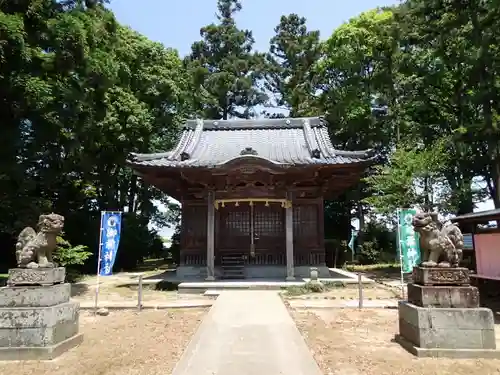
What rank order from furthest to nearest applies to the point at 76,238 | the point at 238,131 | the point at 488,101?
the point at 76,238, the point at 238,131, the point at 488,101

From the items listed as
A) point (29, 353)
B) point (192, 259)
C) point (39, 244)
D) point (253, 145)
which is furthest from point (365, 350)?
point (253, 145)

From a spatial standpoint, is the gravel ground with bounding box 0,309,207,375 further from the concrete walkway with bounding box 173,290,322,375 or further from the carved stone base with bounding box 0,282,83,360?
the concrete walkway with bounding box 173,290,322,375

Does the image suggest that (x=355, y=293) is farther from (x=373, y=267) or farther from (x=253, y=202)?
(x=373, y=267)

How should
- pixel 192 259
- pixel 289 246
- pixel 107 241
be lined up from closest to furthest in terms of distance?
pixel 107 241, pixel 289 246, pixel 192 259

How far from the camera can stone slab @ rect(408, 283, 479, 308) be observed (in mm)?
5625

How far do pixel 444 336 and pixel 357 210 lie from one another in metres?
23.6

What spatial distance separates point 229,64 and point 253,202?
25455 mm

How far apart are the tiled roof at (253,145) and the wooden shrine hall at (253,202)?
49 mm

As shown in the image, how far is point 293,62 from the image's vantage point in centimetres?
3675

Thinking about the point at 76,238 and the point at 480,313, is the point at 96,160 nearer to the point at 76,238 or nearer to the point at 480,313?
the point at 76,238

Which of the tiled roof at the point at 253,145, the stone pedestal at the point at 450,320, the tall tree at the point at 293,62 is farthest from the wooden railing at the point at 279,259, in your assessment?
the tall tree at the point at 293,62

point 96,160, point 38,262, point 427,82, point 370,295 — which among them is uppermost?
point 427,82

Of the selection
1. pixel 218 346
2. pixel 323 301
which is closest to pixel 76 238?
pixel 323 301

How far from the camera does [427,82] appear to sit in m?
21.4
